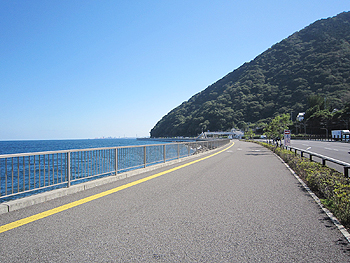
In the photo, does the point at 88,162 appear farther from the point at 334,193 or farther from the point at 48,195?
the point at 334,193

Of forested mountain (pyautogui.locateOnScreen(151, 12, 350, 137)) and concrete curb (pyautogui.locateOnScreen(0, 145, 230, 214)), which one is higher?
forested mountain (pyautogui.locateOnScreen(151, 12, 350, 137))

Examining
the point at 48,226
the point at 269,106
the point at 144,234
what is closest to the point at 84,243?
the point at 144,234

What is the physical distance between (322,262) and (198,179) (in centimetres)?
644

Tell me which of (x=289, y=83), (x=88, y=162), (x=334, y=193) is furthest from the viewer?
(x=289, y=83)

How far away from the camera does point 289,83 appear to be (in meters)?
166

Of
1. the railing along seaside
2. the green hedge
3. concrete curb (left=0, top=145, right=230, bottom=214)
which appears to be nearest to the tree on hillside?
the railing along seaside

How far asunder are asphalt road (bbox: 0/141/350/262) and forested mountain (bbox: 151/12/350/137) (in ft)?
492

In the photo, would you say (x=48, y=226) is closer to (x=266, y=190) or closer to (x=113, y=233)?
(x=113, y=233)

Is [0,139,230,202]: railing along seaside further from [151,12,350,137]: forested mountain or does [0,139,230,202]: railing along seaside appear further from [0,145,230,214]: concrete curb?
[151,12,350,137]: forested mountain

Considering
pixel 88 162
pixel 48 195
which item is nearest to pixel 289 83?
pixel 88 162

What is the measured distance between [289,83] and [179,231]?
585 ft

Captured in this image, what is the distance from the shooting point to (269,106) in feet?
534

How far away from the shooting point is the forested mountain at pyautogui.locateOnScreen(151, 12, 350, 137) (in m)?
152

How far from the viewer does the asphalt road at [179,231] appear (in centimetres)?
339
